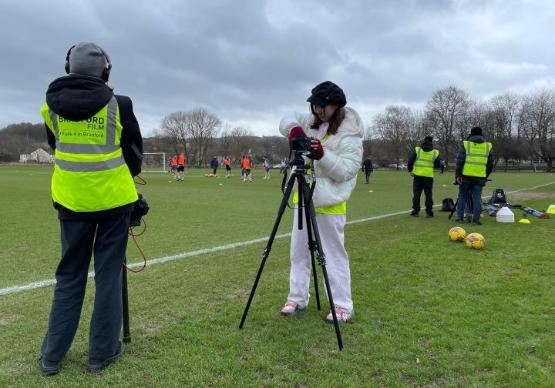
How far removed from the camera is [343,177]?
380 cm

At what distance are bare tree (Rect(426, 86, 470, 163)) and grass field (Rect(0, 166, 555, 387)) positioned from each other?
7368 centimetres

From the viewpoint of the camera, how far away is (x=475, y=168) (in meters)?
9.70

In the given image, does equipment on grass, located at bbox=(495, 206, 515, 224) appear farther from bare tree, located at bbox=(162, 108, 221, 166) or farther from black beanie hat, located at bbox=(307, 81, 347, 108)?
bare tree, located at bbox=(162, 108, 221, 166)

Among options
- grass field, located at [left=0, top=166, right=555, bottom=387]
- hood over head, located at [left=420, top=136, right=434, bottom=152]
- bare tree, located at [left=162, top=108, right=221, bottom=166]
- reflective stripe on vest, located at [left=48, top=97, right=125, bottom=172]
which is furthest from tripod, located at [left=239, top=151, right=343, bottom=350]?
bare tree, located at [left=162, top=108, right=221, bottom=166]

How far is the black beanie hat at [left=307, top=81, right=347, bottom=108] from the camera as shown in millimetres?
3783

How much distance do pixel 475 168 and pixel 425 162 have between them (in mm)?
2107

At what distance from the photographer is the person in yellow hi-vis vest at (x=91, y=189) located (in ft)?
9.49

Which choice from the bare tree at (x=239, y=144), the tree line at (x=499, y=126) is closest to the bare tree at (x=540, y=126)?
the tree line at (x=499, y=126)

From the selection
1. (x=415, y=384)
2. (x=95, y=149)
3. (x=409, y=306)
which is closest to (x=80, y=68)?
(x=95, y=149)

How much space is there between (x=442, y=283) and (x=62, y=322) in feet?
13.3

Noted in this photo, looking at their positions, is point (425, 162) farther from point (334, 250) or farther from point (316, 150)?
point (316, 150)

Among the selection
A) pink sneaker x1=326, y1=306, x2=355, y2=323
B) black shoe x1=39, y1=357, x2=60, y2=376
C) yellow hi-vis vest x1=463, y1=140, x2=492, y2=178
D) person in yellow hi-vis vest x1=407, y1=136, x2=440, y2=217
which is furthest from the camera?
person in yellow hi-vis vest x1=407, y1=136, x2=440, y2=217

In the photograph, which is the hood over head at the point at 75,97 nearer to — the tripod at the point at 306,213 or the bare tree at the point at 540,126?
the tripod at the point at 306,213

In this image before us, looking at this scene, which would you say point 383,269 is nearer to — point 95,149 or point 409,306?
point 409,306
